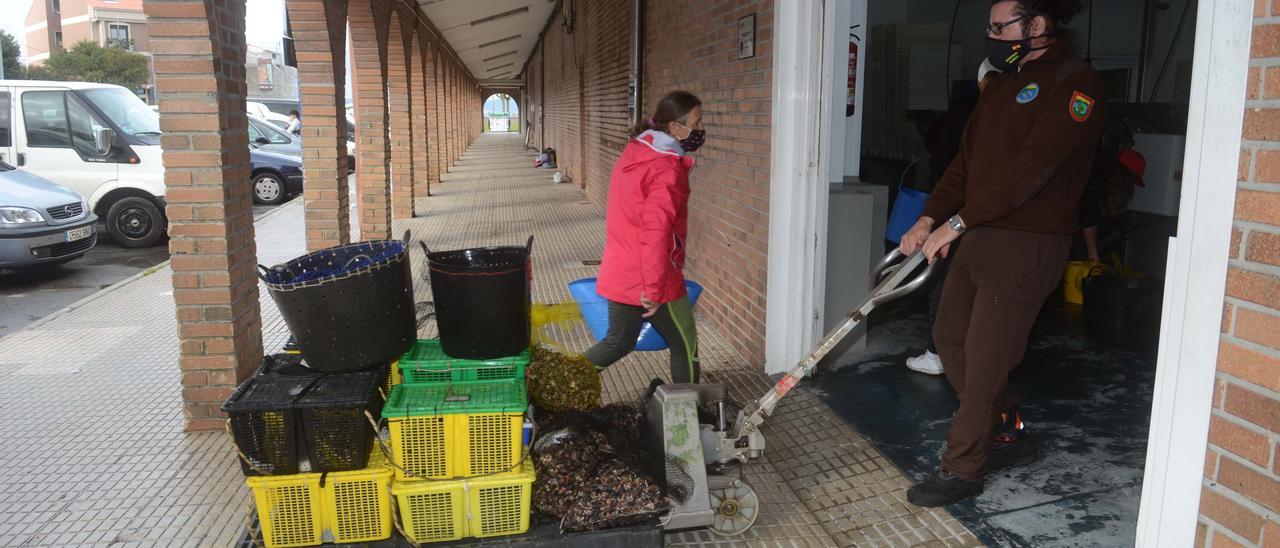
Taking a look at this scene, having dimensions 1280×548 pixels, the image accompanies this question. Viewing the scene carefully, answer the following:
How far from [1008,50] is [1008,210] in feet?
1.90

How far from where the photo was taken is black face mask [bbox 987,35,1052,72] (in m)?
3.15

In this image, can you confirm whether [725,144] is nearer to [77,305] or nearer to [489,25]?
[77,305]

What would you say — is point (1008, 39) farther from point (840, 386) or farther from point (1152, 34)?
point (1152, 34)

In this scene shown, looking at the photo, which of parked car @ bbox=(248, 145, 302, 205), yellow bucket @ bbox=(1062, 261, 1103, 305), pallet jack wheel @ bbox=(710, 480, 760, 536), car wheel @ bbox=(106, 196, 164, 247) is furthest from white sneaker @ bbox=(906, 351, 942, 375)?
parked car @ bbox=(248, 145, 302, 205)

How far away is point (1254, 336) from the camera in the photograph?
190 centimetres

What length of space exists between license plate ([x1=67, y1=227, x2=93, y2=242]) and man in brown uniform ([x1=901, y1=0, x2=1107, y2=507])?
8.64 metres

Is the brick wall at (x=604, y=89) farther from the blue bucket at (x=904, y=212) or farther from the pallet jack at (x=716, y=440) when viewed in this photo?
the pallet jack at (x=716, y=440)

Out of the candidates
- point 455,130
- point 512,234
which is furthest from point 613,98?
point 455,130

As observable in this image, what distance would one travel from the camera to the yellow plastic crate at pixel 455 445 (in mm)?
2980

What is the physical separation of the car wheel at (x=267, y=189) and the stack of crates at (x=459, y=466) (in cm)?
1363

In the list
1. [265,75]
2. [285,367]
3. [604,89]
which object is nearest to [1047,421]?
[285,367]

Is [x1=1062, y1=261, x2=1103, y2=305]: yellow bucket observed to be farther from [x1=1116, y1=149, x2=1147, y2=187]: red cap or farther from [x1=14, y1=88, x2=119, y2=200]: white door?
[x1=14, y1=88, x2=119, y2=200]: white door

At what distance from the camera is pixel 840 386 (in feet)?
16.1

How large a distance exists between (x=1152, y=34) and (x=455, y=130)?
22275 mm
